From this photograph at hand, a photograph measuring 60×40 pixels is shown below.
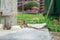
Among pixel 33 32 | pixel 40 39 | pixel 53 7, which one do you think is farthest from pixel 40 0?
pixel 40 39

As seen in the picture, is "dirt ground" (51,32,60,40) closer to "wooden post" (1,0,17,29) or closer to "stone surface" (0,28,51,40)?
"stone surface" (0,28,51,40)

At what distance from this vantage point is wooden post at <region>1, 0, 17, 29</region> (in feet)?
17.5

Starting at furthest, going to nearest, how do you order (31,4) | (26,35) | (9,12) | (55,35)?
(31,4), (9,12), (55,35), (26,35)

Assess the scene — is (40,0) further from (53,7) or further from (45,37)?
(45,37)

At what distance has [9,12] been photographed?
17.6 ft

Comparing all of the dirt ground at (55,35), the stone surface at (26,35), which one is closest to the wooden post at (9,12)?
the stone surface at (26,35)

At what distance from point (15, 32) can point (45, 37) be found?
75cm

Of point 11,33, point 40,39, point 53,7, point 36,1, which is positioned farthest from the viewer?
point 36,1

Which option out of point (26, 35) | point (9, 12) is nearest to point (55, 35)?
point (26, 35)

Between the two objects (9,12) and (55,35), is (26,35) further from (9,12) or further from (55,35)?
(9,12)

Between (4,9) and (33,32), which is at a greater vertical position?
(4,9)

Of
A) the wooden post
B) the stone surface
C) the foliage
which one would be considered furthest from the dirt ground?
the foliage

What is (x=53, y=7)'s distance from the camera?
7551mm

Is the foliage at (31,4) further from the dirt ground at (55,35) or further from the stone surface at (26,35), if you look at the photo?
the stone surface at (26,35)
